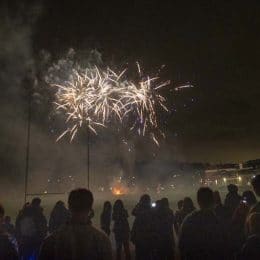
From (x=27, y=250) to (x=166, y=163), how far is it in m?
114

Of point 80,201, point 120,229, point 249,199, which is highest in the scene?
point 249,199

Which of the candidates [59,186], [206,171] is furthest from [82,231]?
[206,171]

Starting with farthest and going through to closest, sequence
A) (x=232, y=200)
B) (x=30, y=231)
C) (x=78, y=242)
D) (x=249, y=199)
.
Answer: (x=30, y=231) → (x=232, y=200) → (x=249, y=199) → (x=78, y=242)

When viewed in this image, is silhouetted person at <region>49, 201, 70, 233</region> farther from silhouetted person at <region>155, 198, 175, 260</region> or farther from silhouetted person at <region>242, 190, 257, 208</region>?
silhouetted person at <region>242, 190, 257, 208</region>

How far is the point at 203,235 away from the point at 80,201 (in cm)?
195

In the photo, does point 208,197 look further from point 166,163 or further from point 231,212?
point 166,163

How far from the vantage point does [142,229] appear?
352 inches

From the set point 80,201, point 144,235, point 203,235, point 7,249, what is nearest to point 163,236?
point 144,235

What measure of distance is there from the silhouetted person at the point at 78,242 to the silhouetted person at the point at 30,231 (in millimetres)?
6528

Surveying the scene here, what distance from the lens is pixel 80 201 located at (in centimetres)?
386

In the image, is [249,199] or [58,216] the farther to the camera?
[58,216]

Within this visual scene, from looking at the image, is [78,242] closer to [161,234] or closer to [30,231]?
[161,234]

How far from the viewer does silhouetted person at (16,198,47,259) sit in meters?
9.87

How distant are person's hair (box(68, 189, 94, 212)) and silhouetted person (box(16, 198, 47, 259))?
6577 millimetres
